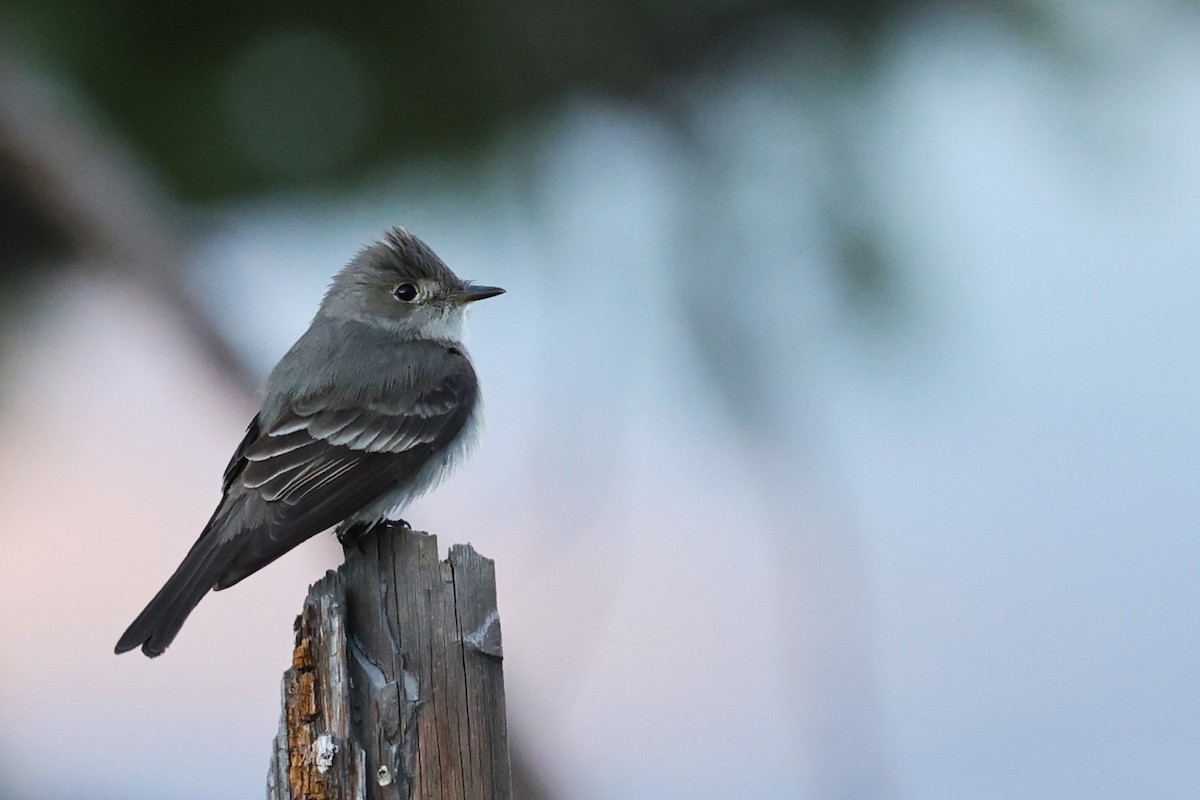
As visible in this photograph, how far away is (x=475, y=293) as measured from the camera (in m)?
3.36

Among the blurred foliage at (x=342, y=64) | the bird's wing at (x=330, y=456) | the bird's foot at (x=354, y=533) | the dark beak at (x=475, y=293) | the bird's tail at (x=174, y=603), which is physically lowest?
the bird's tail at (x=174, y=603)

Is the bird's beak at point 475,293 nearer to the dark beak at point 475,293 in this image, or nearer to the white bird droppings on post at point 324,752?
the dark beak at point 475,293

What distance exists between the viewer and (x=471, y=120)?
4.51 m

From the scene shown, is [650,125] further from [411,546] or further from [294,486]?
[411,546]

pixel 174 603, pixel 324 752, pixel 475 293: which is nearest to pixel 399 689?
pixel 324 752

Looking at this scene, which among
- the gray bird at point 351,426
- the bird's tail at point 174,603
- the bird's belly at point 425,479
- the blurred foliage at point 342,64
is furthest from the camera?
the blurred foliage at point 342,64

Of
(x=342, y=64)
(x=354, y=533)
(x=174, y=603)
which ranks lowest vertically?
(x=174, y=603)

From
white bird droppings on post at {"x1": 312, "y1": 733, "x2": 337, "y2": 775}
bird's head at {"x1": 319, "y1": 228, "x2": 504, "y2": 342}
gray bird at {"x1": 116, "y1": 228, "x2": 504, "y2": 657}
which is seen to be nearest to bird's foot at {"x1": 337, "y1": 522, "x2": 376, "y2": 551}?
gray bird at {"x1": 116, "y1": 228, "x2": 504, "y2": 657}

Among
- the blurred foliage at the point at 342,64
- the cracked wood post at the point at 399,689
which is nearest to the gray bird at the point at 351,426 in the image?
the cracked wood post at the point at 399,689

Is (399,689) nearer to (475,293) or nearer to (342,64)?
(475,293)

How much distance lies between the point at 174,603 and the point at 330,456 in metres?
0.54

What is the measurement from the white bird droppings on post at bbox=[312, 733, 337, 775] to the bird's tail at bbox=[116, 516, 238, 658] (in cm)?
56

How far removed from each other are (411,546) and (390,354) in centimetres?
110

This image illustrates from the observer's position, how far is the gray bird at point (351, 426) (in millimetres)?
2510
